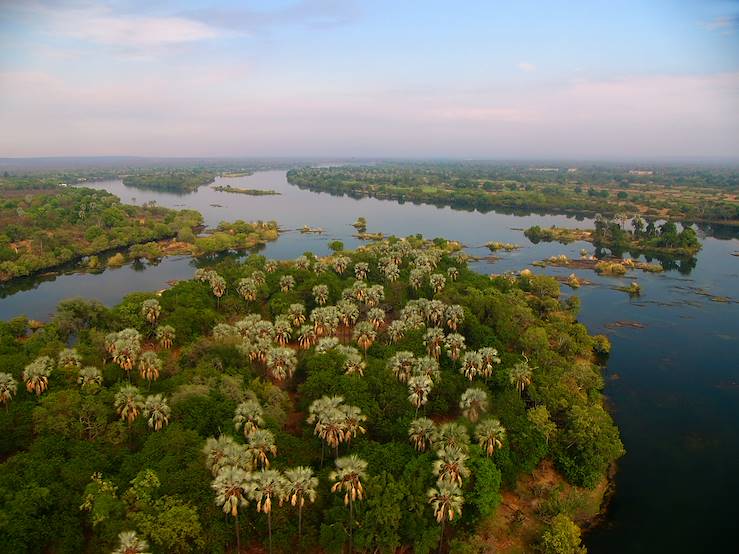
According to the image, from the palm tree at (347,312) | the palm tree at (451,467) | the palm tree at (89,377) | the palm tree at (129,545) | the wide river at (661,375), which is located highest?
the palm tree at (347,312)

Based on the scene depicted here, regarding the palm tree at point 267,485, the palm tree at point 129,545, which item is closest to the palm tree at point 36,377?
the palm tree at point 129,545

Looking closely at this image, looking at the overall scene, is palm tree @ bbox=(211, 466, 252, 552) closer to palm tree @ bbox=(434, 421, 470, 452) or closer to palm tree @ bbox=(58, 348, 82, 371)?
palm tree @ bbox=(434, 421, 470, 452)

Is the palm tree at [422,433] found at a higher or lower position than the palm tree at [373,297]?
lower

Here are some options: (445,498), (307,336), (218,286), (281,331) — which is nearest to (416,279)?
(307,336)

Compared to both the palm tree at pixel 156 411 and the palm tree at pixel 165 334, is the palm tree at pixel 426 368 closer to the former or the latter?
the palm tree at pixel 156 411

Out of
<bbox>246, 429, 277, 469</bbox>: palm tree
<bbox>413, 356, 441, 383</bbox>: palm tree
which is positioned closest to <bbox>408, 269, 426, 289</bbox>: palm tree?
<bbox>413, 356, 441, 383</bbox>: palm tree

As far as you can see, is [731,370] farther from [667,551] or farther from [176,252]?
[176,252]

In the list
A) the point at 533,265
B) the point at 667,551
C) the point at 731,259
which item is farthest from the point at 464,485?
the point at 731,259
